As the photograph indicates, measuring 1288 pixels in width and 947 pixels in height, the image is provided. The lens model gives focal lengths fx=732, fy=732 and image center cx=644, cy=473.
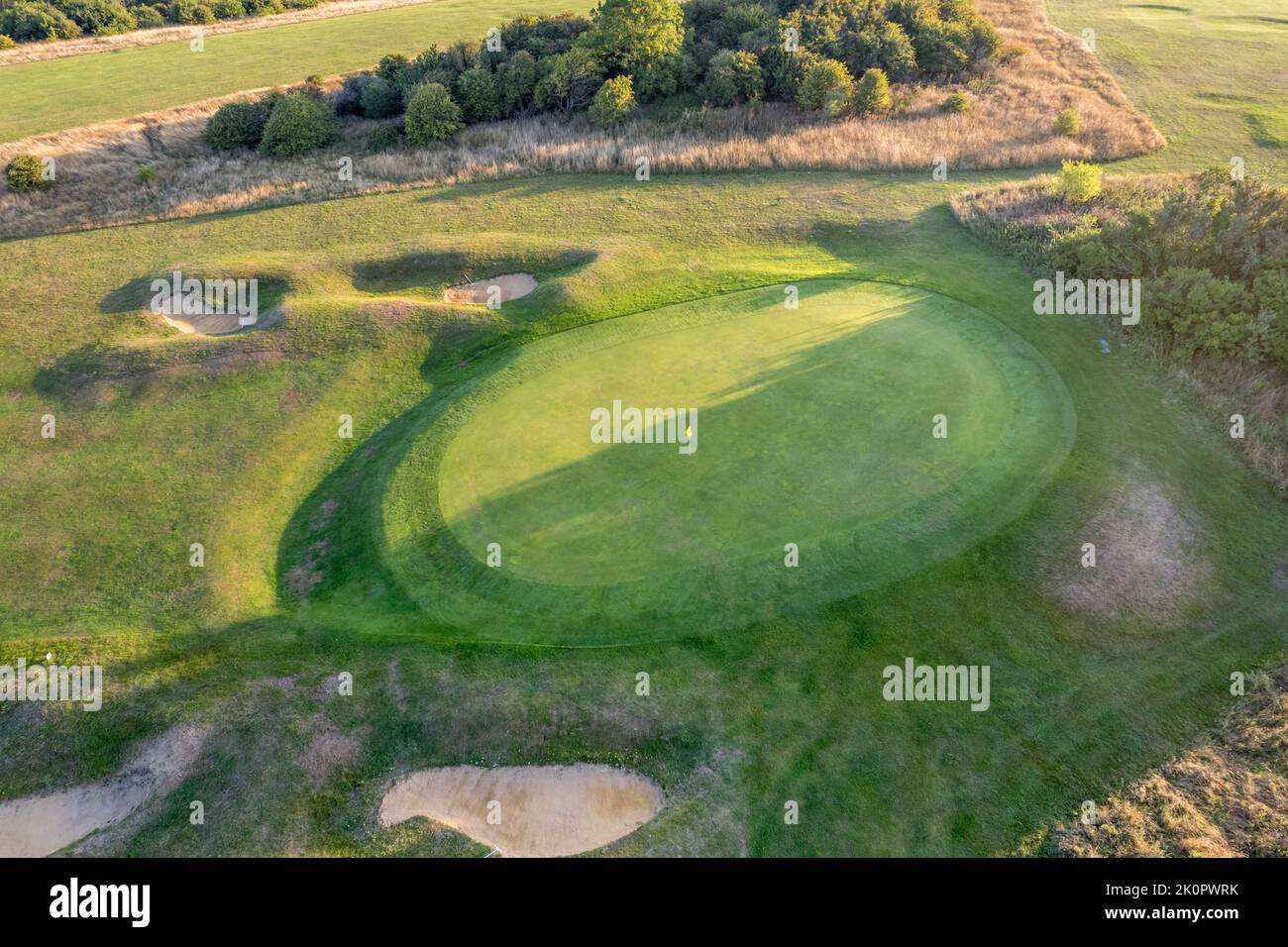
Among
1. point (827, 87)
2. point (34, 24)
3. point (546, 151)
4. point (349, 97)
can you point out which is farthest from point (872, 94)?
point (34, 24)

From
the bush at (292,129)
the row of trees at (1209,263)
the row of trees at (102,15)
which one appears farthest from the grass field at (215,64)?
the row of trees at (1209,263)

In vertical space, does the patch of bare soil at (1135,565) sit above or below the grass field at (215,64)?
below

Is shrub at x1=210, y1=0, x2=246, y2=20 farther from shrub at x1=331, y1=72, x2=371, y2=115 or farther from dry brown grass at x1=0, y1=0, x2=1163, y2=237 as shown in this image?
shrub at x1=331, y1=72, x2=371, y2=115

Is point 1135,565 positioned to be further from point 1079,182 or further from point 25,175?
point 25,175

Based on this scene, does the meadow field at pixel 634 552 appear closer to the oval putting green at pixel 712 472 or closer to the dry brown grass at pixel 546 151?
the oval putting green at pixel 712 472

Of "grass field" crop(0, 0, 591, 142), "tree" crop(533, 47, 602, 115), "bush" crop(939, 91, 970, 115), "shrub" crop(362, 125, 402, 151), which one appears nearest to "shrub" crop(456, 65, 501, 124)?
"tree" crop(533, 47, 602, 115)

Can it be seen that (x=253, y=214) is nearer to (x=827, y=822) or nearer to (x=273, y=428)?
(x=273, y=428)
